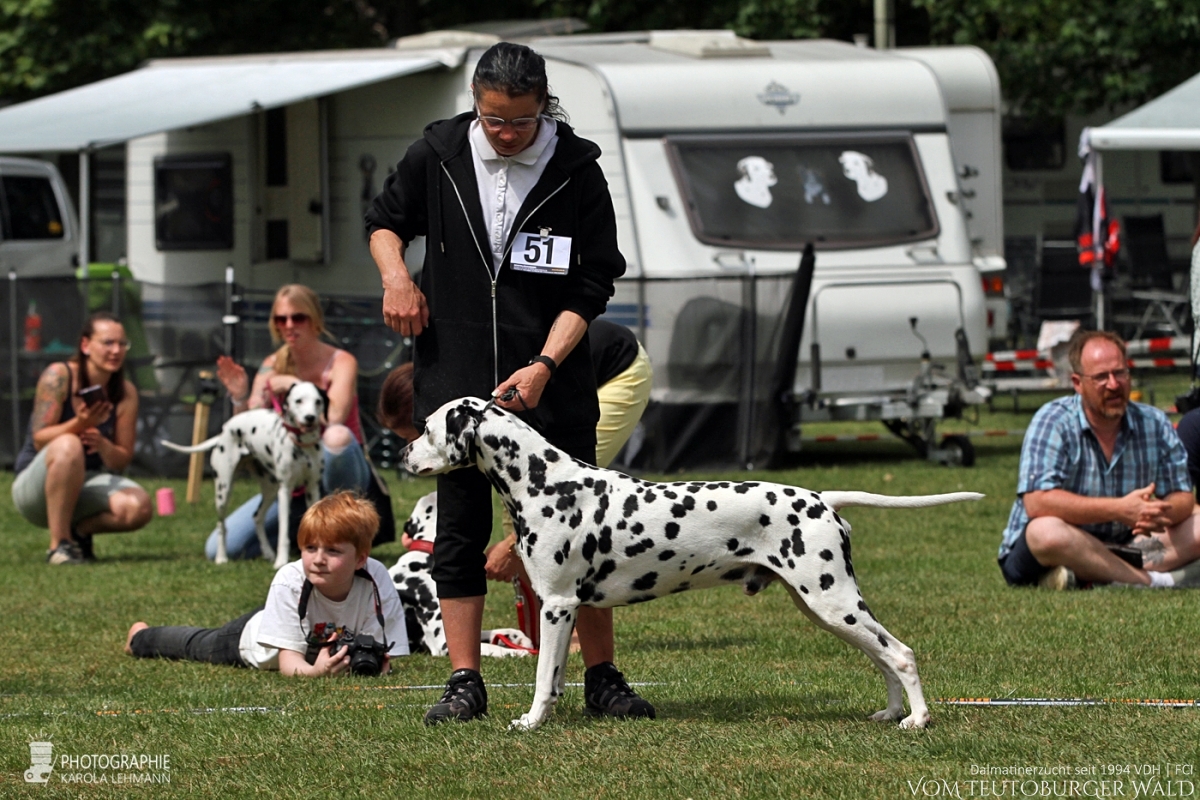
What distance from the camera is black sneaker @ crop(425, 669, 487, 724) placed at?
201 inches

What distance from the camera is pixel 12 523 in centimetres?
1132

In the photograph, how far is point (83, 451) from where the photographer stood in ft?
31.5

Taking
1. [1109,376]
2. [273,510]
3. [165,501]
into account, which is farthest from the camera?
[165,501]

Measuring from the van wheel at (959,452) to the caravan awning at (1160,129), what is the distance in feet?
9.77

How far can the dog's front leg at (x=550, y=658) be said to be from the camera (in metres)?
4.92

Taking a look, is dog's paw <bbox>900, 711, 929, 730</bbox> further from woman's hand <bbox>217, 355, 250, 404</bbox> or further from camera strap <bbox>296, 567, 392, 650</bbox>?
woman's hand <bbox>217, 355, 250, 404</bbox>

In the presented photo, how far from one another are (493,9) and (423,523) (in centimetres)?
1776

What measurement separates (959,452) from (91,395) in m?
6.65

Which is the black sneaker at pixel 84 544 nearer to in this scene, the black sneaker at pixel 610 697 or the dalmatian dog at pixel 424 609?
the dalmatian dog at pixel 424 609

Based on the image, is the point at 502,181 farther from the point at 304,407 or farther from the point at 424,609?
the point at 304,407

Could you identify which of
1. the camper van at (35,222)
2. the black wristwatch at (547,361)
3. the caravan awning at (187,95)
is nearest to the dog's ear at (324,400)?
the black wristwatch at (547,361)

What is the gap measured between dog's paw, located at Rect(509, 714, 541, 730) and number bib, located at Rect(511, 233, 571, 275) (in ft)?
4.18

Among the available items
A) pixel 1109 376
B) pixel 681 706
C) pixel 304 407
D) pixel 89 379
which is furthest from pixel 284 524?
pixel 681 706

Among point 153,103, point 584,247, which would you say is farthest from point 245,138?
point 584,247
